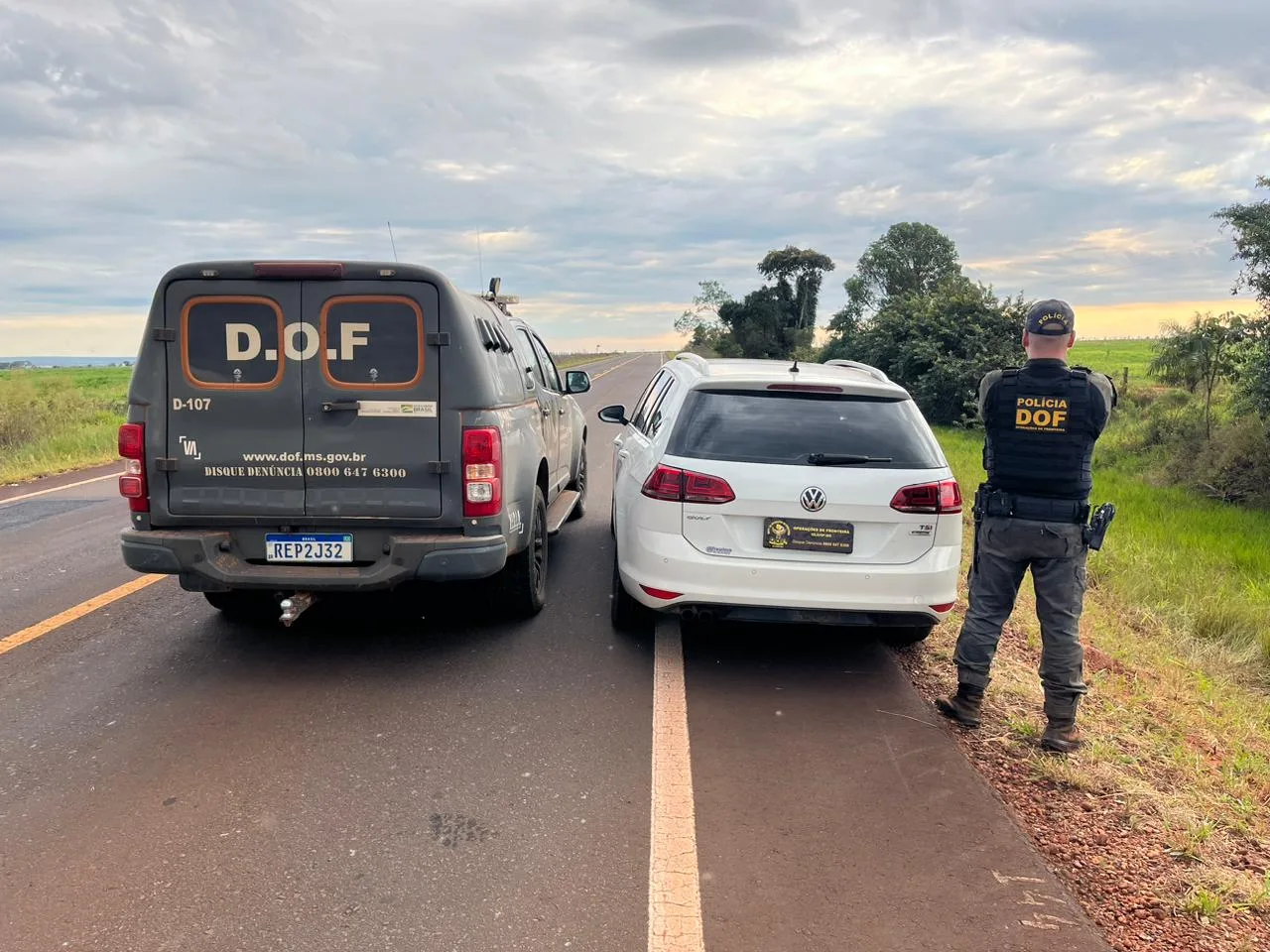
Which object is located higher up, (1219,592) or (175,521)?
(175,521)

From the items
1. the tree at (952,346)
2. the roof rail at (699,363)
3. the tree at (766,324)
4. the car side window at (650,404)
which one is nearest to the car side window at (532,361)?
the car side window at (650,404)

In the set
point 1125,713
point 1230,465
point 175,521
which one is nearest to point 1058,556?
A: point 1125,713

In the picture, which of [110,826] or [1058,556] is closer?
[110,826]

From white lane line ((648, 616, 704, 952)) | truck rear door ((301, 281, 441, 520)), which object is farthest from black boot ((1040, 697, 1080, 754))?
truck rear door ((301, 281, 441, 520))

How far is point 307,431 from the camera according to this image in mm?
4609

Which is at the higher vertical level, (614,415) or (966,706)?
(614,415)

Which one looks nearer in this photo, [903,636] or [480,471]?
[480,471]

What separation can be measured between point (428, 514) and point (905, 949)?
118 inches

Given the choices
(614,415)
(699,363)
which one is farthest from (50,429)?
(699,363)

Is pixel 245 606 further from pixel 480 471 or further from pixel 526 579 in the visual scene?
pixel 480 471

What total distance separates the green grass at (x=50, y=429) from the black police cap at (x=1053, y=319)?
13.3m

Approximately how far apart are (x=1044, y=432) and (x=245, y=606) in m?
4.90

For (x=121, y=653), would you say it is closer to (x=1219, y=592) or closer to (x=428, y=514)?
(x=428, y=514)

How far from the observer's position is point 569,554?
7730mm
